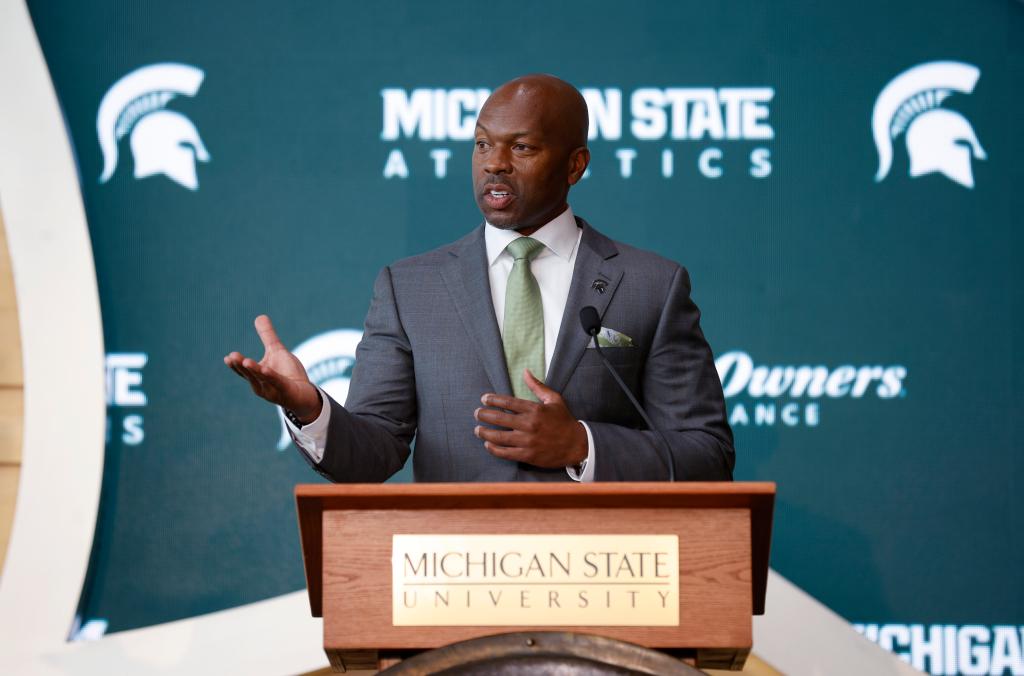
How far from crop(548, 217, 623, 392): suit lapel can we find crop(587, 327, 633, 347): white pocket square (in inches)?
1.2

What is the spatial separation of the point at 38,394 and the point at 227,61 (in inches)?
46.7

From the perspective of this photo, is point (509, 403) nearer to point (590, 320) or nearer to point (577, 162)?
point (590, 320)

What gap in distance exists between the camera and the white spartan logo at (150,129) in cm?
372

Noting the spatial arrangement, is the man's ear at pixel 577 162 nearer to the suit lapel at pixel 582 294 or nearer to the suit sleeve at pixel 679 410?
the suit lapel at pixel 582 294

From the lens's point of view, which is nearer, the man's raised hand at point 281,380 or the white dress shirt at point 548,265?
the man's raised hand at point 281,380

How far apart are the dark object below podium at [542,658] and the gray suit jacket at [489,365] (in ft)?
1.87

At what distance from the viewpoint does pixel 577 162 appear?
Answer: 2.32 m

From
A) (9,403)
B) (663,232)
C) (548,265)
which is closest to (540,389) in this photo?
(548,265)

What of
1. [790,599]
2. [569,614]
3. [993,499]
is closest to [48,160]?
[790,599]

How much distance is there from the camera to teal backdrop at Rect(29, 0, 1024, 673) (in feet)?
11.9

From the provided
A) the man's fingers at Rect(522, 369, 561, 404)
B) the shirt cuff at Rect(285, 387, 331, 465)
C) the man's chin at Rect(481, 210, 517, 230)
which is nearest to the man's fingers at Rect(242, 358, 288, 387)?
the shirt cuff at Rect(285, 387, 331, 465)

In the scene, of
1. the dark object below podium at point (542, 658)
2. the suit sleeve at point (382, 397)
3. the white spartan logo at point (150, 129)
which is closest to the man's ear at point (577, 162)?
the suit sleeve at point (382, 397)

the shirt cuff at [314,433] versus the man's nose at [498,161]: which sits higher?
the man's nose at [498,161]

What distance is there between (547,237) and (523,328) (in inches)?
8.7
